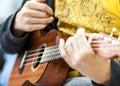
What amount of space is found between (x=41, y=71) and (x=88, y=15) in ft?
0.86

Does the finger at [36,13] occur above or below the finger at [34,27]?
above

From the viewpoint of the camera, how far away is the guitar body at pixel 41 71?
1100mm

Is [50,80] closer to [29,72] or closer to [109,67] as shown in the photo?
[29,72]

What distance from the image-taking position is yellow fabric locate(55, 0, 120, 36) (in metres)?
1.03

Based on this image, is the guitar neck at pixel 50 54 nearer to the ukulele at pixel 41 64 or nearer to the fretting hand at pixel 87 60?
the ukulele at pixel 41 64

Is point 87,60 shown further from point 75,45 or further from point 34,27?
point 34,27

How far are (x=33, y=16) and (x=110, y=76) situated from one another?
1.51ft

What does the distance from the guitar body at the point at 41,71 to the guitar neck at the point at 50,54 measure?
18 millimetres

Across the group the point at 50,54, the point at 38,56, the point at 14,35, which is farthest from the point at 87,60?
the point at 14,35

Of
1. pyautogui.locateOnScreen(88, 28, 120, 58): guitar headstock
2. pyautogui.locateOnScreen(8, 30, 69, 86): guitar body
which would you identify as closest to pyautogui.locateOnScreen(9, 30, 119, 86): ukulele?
pyautogui.locateOnScreen(8, 30, 69, 86): guitar body

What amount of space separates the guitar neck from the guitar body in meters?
0.02

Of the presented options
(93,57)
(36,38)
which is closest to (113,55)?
(93,57)

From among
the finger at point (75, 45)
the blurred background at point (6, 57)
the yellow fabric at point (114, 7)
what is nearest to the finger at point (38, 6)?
the yellow fabric at point (114, 7)

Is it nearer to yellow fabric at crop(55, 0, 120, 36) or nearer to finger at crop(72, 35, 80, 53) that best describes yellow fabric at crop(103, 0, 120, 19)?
yellow fabric at crop(55, 0, 120, 36)
